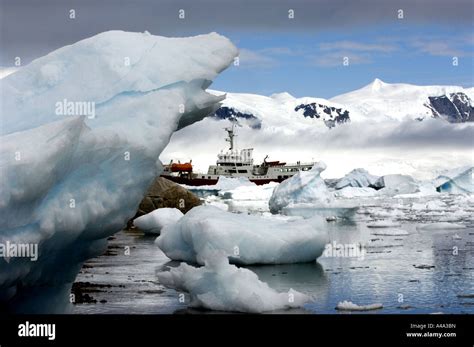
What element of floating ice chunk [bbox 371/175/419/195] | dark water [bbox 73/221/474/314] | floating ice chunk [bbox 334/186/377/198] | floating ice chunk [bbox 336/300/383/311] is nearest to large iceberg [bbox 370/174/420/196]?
floating ice chunk [bbox 371/175/419/195]

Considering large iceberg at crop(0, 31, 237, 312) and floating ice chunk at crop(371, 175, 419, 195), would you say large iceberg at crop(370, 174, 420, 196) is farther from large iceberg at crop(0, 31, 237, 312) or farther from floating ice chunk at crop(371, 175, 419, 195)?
large iceberg at crop(0, 31, 237, 312)

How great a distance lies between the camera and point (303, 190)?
33.1 m

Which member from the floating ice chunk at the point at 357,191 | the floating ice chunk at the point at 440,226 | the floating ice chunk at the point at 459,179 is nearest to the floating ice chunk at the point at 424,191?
the floating ice chunk at the point at 357,191

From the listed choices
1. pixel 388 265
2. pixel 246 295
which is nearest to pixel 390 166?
pixel 388 265

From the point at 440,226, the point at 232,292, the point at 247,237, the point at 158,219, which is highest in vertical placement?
the point at 158,219

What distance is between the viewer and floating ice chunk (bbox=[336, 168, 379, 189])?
57.6m

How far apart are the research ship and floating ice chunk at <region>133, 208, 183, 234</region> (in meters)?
33.2

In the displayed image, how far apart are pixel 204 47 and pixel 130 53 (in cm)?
98

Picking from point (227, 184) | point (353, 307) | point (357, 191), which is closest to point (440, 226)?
point (353, 307)

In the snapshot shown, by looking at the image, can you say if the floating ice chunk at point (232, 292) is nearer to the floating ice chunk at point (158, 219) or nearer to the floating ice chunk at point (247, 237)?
the floating ice chunk at point (247, 237)

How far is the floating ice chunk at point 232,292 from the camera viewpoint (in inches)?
424

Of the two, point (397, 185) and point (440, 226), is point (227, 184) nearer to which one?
point (397, 185)

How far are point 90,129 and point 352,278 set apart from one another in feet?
24.1
